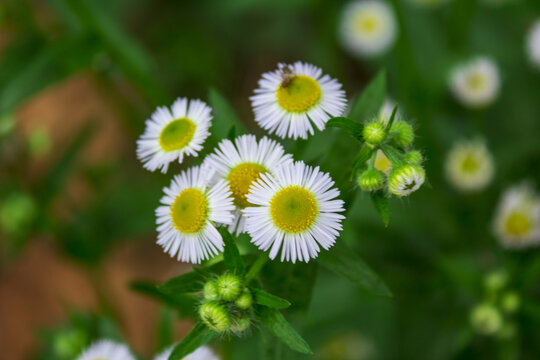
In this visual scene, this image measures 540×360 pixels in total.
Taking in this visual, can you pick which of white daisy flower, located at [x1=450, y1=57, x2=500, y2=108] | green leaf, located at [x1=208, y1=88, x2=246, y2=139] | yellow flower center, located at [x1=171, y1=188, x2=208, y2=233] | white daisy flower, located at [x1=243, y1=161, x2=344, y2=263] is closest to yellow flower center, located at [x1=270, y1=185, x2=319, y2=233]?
white daisy flower, located at [x1=243, y1=161, x2=344, y2=263]

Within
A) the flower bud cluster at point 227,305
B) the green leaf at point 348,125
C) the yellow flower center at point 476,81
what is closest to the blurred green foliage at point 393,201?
the yellow flower center at point 476,81

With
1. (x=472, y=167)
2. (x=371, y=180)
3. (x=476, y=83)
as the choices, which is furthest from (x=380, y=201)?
(x=476, y=83)

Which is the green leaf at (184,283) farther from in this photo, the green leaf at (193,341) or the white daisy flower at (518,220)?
the white daisy flower at (518,220)

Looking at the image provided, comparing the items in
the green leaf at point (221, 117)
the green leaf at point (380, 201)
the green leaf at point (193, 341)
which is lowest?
the green leaf at point (193, 341)

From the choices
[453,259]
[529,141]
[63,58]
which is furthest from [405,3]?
[63,58]

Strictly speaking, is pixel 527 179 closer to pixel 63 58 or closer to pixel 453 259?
pixel 453 259

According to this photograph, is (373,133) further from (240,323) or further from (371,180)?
(240,323)
